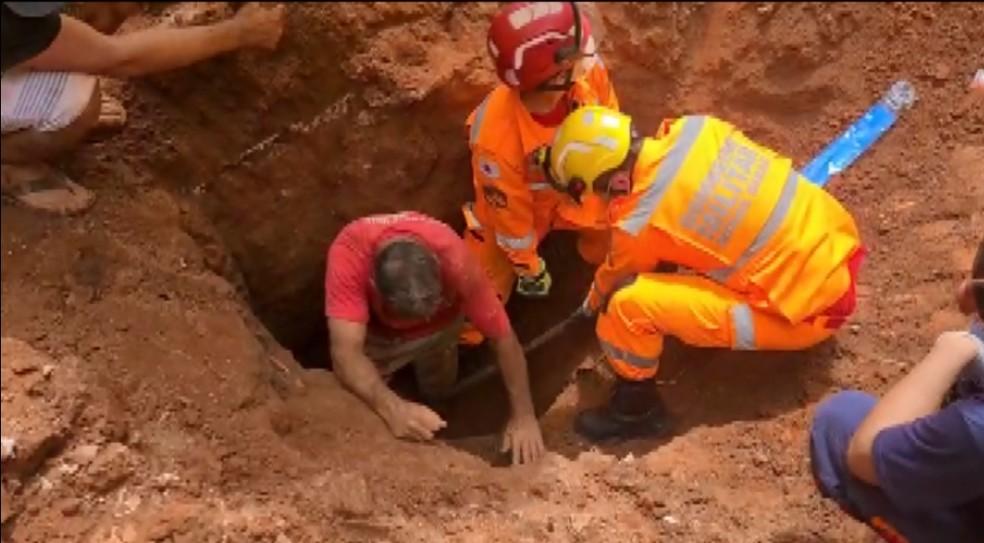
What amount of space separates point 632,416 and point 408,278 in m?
0.86

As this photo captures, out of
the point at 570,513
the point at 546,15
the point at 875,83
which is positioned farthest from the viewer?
the point at 875,83

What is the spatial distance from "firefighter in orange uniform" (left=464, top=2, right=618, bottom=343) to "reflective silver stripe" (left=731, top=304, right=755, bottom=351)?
21.1 inches

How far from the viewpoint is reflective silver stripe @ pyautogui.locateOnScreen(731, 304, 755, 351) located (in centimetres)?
355

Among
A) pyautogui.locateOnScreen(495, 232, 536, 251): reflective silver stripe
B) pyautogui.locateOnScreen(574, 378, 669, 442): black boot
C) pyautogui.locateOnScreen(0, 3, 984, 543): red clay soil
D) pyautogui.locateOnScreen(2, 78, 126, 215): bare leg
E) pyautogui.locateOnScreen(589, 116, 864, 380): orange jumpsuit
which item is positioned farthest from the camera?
pyautogui.locateOnScreen(495, 232, 536, 251): reflective silver stripe

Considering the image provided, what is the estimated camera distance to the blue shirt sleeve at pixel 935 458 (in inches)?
100

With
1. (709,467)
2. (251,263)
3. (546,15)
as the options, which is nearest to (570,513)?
(709,467)

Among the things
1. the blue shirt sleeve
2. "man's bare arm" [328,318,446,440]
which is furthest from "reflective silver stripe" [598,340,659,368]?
the blue shirt sleeve

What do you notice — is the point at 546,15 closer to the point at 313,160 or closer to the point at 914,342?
the point at 313,160

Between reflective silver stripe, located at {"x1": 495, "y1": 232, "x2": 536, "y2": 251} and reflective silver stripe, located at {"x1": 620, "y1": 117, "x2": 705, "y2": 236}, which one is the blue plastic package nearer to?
reflective silver stripe, located at {"x1": 620, "y1": 117, "x2": 705, "y2": 236}

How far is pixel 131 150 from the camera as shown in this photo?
380 cm

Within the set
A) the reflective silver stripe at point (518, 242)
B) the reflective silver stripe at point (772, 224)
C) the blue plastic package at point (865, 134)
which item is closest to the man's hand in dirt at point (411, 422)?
the reflective silver stripe at point (518, 242)

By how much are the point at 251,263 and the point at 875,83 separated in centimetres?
225

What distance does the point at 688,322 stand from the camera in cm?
359

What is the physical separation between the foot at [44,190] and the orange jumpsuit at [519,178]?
1235 millimetres
